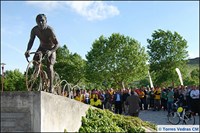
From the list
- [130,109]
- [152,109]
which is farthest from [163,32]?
[130,109]

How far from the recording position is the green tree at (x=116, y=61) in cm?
5503

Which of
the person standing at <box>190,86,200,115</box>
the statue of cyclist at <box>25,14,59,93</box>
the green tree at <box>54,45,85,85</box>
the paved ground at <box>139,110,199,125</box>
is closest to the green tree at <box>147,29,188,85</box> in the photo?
the green tree at <box>54,45,85,85</box>

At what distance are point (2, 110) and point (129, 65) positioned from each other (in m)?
48.3

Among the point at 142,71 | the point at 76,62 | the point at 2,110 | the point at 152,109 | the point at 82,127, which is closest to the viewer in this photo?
the point at 2,110

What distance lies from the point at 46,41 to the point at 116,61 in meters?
46.2

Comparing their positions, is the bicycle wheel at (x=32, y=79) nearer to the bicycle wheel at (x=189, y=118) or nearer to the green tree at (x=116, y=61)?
the bicycle wheel at (x=189, y=118)

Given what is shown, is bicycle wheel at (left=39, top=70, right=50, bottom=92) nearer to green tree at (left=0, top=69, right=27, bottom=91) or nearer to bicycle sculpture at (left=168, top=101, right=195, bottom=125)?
bicycle sculpture at (left=168, top=101, right=195, bottom=125)

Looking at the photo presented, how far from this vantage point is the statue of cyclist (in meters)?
9.45

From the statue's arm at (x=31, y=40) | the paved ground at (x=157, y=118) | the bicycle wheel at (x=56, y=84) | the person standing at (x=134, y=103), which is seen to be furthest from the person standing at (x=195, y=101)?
the statue's arm at (x=31, y=40)

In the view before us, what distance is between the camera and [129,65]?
55.4 m

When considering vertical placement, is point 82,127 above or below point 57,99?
below

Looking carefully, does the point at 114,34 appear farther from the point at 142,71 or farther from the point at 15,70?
the point at 15,70

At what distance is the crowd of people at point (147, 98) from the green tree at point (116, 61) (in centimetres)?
Answer: 3063

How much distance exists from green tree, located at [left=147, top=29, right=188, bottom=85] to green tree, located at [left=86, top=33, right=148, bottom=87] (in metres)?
2.13
